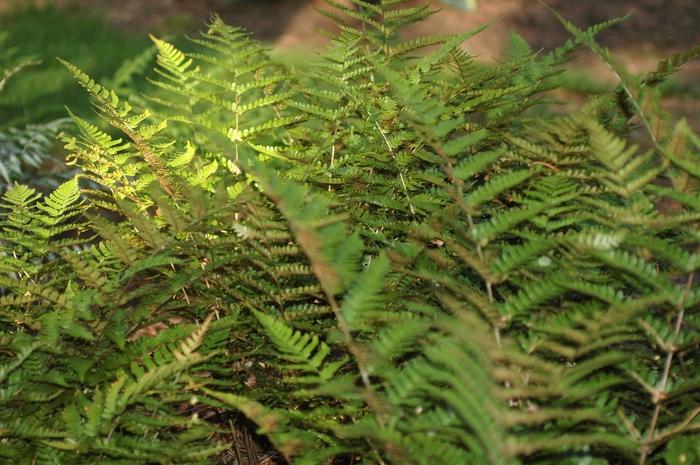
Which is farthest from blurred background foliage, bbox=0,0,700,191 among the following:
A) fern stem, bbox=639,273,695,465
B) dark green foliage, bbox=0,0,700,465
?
fern stem, bbox=639,273,695,465

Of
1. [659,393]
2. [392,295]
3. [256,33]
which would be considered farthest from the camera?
[256,33]

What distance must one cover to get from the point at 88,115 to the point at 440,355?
5084mm

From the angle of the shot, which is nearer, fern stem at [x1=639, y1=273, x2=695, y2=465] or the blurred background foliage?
fern stem at [x1=639, y1=273, x2=695, y2=465]

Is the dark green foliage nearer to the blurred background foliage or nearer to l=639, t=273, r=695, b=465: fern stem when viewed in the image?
l=639, t=273, r=695, b=465: fern stem

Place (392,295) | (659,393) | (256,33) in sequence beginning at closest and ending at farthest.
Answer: (659,393)
(392,295)
(256,33)

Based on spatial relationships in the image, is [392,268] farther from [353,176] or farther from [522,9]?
[522,9]

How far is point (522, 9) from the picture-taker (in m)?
9.35

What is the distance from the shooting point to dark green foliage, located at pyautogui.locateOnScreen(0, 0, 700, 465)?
134 centimetres

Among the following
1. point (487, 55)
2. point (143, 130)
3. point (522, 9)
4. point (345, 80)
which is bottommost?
point (143, 130)

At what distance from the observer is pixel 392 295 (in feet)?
5.44

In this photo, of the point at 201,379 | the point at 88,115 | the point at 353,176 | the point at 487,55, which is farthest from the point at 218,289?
the point at 487,55

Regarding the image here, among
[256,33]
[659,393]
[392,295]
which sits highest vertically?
[256,33]

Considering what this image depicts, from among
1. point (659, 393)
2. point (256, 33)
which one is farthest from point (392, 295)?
point (256, 33)

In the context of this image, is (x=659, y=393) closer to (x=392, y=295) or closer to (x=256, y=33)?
(x=392, y=295)
